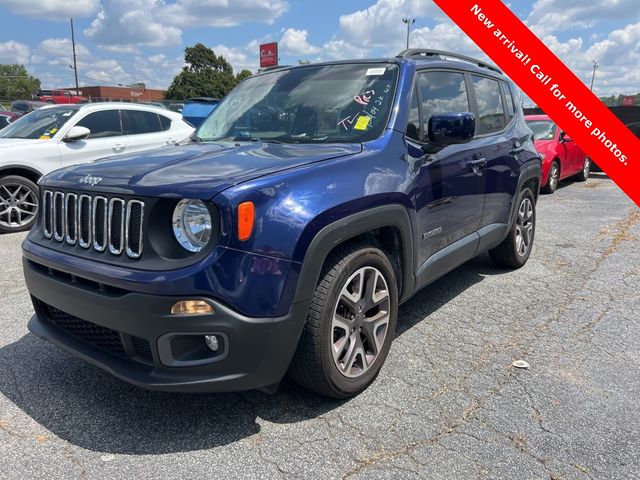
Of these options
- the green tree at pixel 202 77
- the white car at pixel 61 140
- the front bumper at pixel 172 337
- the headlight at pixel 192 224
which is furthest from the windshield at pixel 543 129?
the green tree at pixel 202 77

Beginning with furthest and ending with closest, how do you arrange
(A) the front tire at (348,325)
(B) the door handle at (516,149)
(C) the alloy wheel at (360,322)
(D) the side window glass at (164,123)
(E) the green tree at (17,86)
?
(E) the green tree at (17,86), (D) the side window glass at (164,123), (B) the door handle at (516,149), (C) the alloy wheel at (360,322), (A) the front tire at (348,325)

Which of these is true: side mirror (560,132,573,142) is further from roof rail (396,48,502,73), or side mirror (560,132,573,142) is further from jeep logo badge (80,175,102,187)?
jeep logo badge (80,175,102,187)

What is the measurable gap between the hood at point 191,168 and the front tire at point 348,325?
0.57m

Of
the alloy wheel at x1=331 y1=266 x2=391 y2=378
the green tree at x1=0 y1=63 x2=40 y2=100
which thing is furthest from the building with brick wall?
the alloy wheel at x1=331 y1=266 x2=391 y2=378

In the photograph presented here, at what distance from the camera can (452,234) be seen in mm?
3672

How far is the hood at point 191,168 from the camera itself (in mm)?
2270

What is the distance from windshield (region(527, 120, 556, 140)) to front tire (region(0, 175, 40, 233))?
916 cm

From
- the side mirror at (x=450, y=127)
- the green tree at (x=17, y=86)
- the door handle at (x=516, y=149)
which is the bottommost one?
the door handle at (x=516, y=149)

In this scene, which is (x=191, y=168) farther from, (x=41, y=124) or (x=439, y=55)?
(x=41, y=124)

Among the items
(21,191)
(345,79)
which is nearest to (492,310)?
(345,79)

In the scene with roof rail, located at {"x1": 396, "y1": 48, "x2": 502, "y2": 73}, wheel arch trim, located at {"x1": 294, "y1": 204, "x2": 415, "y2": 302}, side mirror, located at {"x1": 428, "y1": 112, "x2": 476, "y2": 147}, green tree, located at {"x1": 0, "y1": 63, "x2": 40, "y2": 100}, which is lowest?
wheel arch trim, located at {"x1": 294, "y1": 204, "x2": 415, "y2": 302}

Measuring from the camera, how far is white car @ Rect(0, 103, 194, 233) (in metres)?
6.88

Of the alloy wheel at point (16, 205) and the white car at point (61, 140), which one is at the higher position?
the white car at point (61, 140)

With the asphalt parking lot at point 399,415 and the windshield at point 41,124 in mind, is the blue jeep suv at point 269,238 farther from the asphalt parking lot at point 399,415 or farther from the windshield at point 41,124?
the windshield at point 41,124
